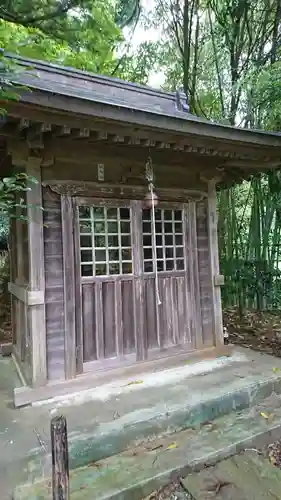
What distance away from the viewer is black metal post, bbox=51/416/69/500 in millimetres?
1587

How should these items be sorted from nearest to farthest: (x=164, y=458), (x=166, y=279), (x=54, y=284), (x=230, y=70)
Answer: (x=164, y=458) < (x=54, y=284) < (x=166, y=279) < (x=230, y=70)

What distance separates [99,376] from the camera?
333 cm

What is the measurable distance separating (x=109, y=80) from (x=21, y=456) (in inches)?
156

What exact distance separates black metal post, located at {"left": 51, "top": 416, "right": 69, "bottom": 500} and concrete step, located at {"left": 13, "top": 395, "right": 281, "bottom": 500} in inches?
14.3

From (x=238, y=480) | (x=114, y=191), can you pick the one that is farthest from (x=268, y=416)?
(x=114, y=191)

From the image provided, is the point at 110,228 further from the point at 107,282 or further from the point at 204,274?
the point at 204,274

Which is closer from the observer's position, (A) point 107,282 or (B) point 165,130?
(B) point 165,130

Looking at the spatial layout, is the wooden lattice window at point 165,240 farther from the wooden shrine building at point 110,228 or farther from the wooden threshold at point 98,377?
the wooden threshold at point 98,377

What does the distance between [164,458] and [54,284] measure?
5.86 feet

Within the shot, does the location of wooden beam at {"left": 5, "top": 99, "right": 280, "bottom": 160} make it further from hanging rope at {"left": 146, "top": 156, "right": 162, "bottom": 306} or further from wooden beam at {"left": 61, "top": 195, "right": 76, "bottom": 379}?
wooden beam at {"left": 61, "top": 195, "right": 76, "bottom": 379}

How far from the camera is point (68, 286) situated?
10.7 ft

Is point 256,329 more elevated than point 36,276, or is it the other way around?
point 36,276

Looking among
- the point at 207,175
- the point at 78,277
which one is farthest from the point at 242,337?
the point at 78,277

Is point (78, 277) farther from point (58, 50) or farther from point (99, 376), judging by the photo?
point (58, 50)
